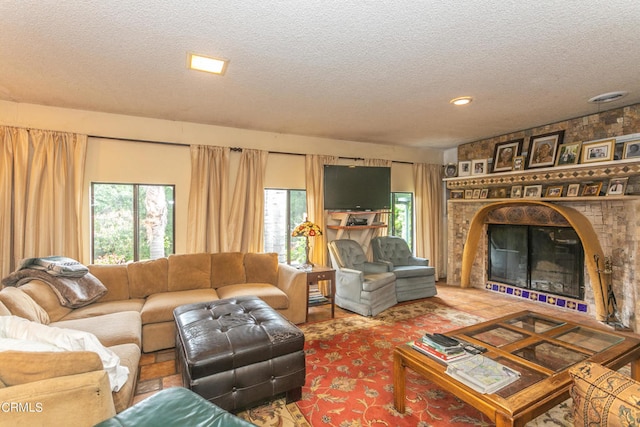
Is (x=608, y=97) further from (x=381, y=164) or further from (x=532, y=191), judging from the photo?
(x=381, y=164)

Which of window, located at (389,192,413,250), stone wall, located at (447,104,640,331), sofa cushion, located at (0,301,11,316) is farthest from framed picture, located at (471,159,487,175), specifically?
sofa cushion, located at (0,301,11,316)

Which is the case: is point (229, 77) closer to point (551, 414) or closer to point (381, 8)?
point (381, 8)

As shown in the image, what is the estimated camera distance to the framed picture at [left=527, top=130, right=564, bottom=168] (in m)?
4.18

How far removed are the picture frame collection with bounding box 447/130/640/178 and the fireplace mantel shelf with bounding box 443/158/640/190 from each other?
0.10 metres

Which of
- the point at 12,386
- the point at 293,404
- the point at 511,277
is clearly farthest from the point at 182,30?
the point at 511,277

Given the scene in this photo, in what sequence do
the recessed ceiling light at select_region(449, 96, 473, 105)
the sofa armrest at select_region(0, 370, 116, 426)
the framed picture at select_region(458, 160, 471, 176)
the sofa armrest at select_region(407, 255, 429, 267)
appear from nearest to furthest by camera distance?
the sofa armrest at select_region(0, 370, 116, 426) → the recessed ceiling light at select_region(449, 96, 473, 105) → the sofa armrest at select_region(407, 255, 429, 267) → the framed picture at select_region(458, 160, 471, 176)

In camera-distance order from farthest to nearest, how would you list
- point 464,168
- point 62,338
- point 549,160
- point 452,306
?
point 464,168
point 452,306
point 549,160
point 62,338

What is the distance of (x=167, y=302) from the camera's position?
3.04 meters

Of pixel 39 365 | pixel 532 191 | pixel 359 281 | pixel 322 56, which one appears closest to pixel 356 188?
pixel 359 281

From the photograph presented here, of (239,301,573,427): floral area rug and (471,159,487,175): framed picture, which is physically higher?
(471,159,487,175): framed picture

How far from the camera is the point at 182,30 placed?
195 centimetres

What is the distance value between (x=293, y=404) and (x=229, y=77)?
267 centimetres

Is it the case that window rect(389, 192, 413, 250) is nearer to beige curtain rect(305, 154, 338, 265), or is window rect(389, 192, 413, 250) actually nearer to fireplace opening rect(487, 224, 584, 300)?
fireplace opening rect(487, 224, 584, 300)

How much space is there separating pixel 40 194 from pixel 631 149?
6.66 meters
